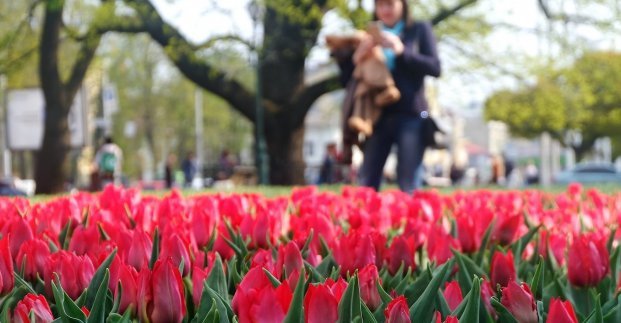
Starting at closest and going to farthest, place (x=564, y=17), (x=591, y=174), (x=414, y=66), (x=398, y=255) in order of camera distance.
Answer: (x=398, y=255)
(x=414, y=66)
(x=564, y=17)
(x=591, y=174)

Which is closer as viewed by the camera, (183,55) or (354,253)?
(354,253)

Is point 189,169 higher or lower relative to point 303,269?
lower

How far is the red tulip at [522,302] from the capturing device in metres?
1.54

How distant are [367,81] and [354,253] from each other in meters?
5.09

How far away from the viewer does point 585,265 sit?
2.03 metres

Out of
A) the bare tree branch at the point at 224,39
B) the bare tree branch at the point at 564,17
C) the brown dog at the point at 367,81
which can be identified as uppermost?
the bare tree branch at the point at 564,17

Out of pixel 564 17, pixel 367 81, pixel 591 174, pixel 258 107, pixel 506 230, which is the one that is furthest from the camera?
pixel 591 174

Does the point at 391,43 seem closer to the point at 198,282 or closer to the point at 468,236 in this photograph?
the point at 468,236

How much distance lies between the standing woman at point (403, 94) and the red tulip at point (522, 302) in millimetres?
5453

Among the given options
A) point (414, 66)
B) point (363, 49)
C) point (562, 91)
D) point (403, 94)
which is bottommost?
point (403, 94)

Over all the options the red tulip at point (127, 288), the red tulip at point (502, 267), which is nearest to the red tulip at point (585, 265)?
the red tulip at point (502, 267)

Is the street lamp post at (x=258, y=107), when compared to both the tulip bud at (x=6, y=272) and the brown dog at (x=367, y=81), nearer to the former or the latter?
the brown dog at (x=367, y=81)

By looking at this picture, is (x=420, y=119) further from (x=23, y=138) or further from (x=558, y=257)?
(x=23, y=138)

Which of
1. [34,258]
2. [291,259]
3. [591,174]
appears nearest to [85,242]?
[34,258]
